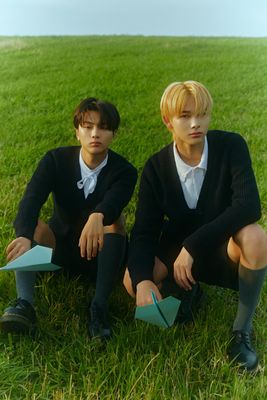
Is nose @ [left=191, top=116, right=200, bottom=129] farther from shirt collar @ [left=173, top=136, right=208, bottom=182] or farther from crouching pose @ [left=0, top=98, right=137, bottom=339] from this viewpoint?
crouching pose @ [left=0, top=98, right=137, bottom=339]

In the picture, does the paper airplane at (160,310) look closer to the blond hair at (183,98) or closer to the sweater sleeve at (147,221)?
the sweater sleeve at (147,221)

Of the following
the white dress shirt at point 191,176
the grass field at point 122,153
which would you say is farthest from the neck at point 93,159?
the grass field at point 122,153

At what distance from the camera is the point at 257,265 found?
1.84m

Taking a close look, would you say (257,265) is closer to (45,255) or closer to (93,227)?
(93,227)

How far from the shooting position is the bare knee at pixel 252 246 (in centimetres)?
181

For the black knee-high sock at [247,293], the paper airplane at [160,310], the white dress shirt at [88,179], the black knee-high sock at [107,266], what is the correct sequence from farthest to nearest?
the white dress shirt at [88,179]
the black knee-high sock at [107,266]
the black knee-high sock at [247,293]
the paper airplane at [160,310]

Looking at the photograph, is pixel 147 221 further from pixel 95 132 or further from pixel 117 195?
pixel 95 132

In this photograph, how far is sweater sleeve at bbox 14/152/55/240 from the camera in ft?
6.70

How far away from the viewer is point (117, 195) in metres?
2.13

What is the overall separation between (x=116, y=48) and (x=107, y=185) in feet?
8.58

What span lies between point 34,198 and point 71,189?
18 cm

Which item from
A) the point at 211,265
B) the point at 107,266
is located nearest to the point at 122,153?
the point at 107,266

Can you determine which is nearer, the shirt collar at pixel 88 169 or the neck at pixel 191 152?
the neck at pixel 191 152

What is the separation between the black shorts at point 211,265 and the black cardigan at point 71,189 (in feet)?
0.85
